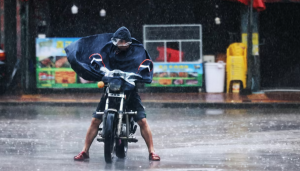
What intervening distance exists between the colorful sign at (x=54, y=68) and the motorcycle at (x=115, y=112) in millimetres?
11381

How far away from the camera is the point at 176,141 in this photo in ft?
31.1

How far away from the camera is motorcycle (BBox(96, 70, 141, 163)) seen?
23.7 ft

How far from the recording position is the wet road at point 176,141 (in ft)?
24.6

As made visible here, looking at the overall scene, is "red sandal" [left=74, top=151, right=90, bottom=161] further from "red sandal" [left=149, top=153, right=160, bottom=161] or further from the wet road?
"red sandal" [left=149, top=153, right=160, bottom=161]

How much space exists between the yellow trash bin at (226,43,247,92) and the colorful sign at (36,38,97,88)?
13.9ft

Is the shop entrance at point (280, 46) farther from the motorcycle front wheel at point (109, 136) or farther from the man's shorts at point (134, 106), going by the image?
the motorcycle front wheel at point (109, 136)

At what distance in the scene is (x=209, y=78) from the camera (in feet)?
61.2

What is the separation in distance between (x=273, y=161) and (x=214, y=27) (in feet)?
40.0

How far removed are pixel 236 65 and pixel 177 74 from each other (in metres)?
1.84

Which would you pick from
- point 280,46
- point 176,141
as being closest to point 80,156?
point 176,141

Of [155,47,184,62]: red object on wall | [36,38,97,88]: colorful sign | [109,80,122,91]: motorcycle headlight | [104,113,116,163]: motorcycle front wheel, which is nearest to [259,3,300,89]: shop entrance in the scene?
[155,47,184,62]: red object on wall

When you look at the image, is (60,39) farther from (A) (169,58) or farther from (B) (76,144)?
(B) (76,144)

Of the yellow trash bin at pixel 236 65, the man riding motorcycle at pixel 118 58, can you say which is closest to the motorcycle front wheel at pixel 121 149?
the man riding motorcycle at pixel 118 58

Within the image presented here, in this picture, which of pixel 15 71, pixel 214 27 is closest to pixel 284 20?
pixel 214 27
